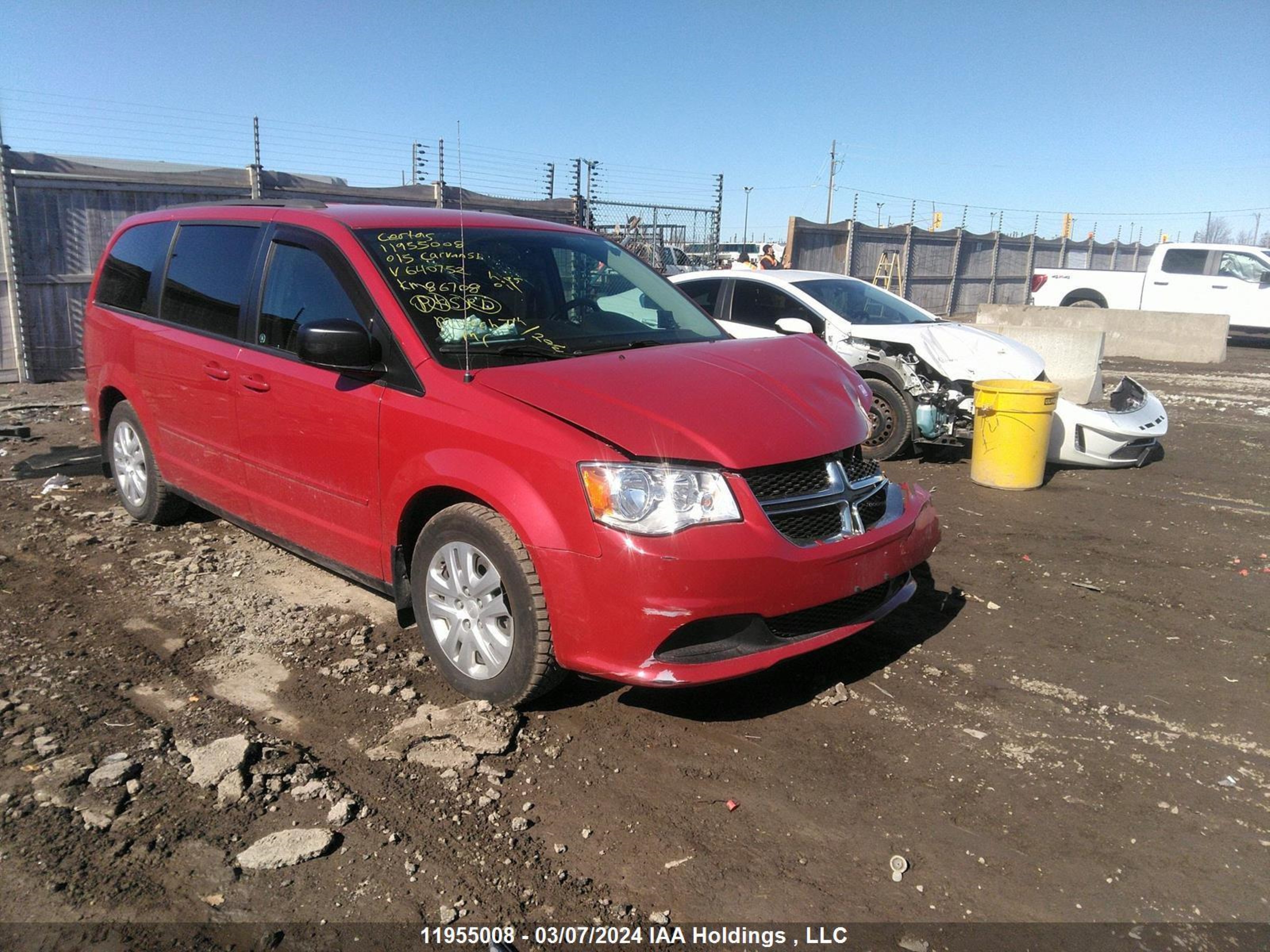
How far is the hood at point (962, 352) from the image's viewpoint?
26.8 feet

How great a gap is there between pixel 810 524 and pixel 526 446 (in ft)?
3.55

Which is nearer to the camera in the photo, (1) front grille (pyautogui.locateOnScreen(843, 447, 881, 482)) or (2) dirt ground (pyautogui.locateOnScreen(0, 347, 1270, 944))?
(2) dirt ground (pyautogui.locateOnScreen(0, 347, 1270, 944))

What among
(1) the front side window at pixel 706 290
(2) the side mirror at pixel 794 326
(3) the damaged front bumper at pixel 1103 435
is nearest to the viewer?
(2) the side mirror at pixel 794 326

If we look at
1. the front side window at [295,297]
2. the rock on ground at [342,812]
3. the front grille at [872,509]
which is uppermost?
the front side window at [295,297]

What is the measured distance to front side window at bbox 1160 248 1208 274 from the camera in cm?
2036

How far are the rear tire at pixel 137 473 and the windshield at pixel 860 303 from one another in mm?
5739

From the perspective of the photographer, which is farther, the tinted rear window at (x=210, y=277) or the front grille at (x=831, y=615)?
the tinted rear window at (x=210, y=277)

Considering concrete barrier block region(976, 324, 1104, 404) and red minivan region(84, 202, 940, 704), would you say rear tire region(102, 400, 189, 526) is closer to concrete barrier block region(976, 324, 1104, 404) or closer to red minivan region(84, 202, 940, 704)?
red minivan region(84, 202, 940, 704)

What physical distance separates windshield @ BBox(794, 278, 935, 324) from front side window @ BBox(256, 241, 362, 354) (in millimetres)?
5506

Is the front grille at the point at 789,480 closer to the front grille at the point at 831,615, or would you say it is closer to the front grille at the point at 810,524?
the front grille at the point at 810,524

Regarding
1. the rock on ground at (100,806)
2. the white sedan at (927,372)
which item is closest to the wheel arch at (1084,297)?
the white sedan at (927,372)

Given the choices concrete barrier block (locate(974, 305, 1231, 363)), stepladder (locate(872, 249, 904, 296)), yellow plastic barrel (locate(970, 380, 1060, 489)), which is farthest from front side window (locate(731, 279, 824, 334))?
stepladder (locate(872, 249, 904, 296))

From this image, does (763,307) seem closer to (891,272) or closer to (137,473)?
(137,473)

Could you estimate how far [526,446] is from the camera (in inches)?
128
